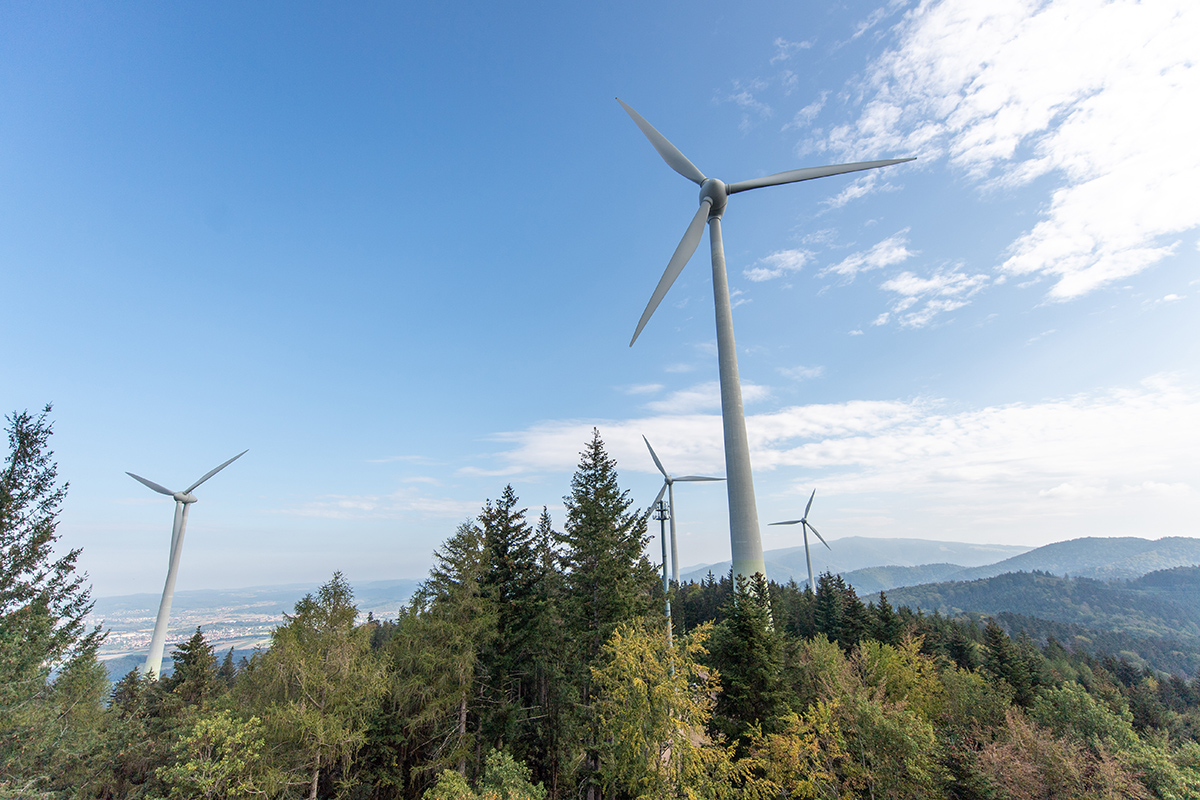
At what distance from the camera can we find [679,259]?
132 feet

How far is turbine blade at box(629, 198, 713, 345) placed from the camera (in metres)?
39.6

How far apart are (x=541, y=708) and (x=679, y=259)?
35067mm

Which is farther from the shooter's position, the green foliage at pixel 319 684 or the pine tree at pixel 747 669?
the pine tree at pixel 747 669

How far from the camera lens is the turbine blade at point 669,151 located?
144ft

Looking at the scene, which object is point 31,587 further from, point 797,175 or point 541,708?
point 797,175

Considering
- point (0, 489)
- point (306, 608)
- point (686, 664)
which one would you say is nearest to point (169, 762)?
point (306, 608)

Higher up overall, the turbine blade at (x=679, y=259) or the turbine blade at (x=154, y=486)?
the turbine blade at (x=679, y=259)

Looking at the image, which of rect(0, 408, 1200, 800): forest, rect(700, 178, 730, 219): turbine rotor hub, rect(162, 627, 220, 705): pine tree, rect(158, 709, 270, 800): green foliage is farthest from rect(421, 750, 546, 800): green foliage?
rect(700, 178, 730, 219): turbine rotor hub

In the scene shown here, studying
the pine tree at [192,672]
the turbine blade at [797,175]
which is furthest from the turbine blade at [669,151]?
the pine tree at [192,672]

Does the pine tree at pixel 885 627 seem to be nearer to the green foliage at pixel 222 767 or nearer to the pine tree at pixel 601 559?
the pine tree at pixel 601 559

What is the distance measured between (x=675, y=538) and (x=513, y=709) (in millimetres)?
32456

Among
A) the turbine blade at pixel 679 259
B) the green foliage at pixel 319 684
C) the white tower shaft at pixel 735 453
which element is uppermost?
the turbine blade at pixel 679 259

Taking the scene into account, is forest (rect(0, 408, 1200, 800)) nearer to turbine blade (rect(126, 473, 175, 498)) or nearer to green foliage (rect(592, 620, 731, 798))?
green foliage (rect(592, 620, 731, 798))

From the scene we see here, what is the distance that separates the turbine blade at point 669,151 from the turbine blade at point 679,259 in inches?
160
